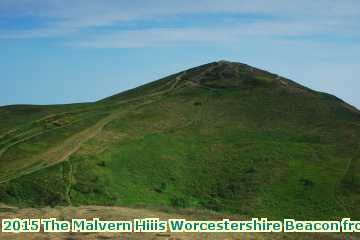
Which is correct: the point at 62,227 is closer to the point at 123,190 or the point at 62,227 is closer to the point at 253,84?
the point at 123,190

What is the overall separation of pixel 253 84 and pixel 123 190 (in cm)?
3654

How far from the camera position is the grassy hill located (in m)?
45.0

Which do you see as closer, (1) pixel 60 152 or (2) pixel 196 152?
(1) pixel 60 152

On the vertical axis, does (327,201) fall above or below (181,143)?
below

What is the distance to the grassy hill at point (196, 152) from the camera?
45.0m

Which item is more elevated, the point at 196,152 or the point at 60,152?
the point at 196,152

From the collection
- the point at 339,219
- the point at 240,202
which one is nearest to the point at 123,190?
the point at 240,202

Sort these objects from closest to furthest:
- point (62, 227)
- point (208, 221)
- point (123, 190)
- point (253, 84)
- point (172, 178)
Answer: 1. point (62, 227)
2. point (208, 221)
3. point (123, 190)
4. point (172, 178)
5. point (253, 84)

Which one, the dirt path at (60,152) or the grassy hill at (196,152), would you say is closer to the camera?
the grassy hill at (196,152)

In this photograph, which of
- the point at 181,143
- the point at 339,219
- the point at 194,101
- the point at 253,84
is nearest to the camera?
the point at 339,219

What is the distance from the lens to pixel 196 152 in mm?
55344

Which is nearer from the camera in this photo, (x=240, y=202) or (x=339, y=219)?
(x=339, y=219)

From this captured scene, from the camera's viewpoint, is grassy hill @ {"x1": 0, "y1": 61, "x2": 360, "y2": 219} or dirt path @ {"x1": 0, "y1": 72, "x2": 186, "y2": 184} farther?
dirt path @ {"x1": 0, "y1": 72, "x2": 186, "y2": 184}

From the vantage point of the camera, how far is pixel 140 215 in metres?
33.7
